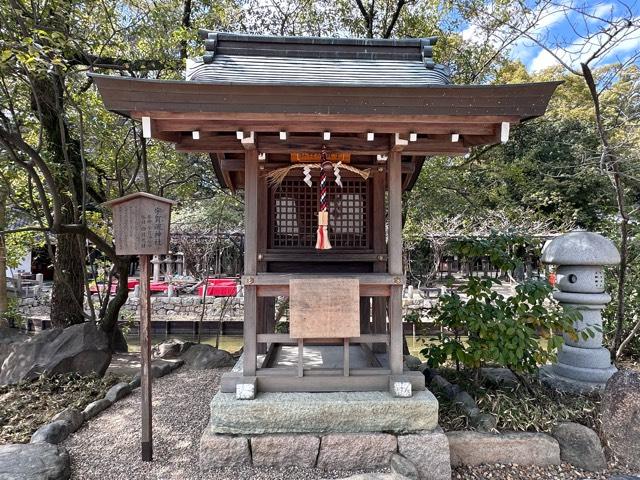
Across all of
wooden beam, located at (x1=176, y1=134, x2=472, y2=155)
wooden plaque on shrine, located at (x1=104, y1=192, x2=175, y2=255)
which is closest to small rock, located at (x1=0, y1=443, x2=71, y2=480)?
wooden plaque on shrine, located at (x1=104, y1=192, x2=175, y2=255)

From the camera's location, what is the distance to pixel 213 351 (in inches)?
243

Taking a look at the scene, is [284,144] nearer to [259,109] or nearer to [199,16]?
[259,109]

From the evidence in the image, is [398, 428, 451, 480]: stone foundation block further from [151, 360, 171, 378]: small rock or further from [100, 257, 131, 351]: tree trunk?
[100, 257, 131, 351]: tree trunk

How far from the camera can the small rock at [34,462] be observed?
2773 millimetres

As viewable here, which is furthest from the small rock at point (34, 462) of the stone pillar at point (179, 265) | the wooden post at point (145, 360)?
the stone pillar at point (179, 265)

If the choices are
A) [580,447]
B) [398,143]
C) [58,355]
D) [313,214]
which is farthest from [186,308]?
[580,447]

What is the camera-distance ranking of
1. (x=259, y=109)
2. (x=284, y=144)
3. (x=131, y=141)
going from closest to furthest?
(x=259, y=109) < (x=284, y=144) < (x=131, y=141)

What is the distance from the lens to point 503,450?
341 cm

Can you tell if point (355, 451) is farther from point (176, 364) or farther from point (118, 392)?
point (176, 364)

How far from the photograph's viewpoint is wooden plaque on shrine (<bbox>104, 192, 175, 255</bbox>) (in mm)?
3264

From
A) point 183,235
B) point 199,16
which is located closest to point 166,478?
point 199,16

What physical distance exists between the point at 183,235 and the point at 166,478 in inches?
501

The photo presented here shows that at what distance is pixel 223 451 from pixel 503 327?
293cm

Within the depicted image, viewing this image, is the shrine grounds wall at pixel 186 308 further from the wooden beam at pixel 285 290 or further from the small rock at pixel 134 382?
the wooden beam at pixel 285 290
